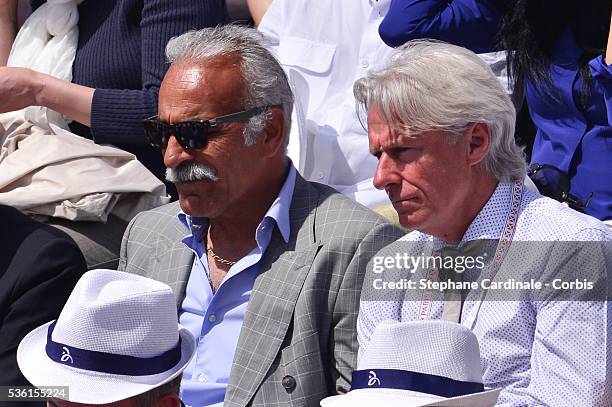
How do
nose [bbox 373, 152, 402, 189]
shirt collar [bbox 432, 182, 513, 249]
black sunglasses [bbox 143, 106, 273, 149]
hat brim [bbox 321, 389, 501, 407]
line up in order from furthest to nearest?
1. black sunglasses [bbox 143, 106, 273, 149]
2. nose [bbox 373, 152, 402, 189]
3. shirt collar [bbox 432, 182, 513, 249]
4. hat brim [bbox 321, 389, 501, 407]

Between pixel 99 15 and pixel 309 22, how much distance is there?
876 millimetres

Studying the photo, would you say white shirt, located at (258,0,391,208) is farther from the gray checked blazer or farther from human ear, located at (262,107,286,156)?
the gray checked blazer

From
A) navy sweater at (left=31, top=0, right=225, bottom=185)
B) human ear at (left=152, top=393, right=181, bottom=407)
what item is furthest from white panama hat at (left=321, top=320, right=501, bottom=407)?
navy sweater at (left=31, top=0, right=225, bottom=185)

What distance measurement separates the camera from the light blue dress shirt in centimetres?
361

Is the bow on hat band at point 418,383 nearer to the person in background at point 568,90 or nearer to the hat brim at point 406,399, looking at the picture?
the hat brim at point 406,399

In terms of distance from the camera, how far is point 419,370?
8.26ft

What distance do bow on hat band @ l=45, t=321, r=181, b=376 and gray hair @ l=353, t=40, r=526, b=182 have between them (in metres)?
0.94

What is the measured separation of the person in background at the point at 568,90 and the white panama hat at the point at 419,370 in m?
1.50

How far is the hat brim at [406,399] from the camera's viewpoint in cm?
246

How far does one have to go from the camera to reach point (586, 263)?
3041 mm

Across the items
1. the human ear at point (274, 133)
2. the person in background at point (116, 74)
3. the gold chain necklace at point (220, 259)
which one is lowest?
the gold chain necklace at point (220, 259)

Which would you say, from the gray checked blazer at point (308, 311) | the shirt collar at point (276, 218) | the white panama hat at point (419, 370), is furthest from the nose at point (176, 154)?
the white panama hat at point (419, 370)

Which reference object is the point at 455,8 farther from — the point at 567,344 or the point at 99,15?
the point at 567,344

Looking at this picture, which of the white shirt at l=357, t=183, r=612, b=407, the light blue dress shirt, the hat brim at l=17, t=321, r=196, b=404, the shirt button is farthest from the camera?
the light blue dress shirt
